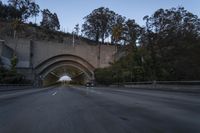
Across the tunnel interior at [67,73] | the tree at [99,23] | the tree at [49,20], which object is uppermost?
the tree at [49,20]

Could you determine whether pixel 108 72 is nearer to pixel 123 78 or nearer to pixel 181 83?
pixel 123 78

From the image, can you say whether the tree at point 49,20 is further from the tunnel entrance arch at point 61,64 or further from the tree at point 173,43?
the tree at point 173,43

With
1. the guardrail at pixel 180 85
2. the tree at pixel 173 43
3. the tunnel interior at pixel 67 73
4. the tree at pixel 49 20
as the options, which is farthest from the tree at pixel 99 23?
the guardrail at pixel 180 85

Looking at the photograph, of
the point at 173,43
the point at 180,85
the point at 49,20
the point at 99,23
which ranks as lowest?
the point at 180,85

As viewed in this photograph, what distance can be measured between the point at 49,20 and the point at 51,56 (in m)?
66.5

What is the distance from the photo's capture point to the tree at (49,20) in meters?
165

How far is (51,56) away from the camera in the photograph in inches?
4072

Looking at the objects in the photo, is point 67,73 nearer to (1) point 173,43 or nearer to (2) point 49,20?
(2) point 49,20

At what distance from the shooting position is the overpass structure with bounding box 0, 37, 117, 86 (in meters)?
96.4

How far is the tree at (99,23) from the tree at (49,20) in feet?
138

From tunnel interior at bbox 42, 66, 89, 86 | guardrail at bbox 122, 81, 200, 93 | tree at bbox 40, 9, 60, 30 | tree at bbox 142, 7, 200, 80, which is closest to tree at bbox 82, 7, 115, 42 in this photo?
tunnel interior at bbox 42, 66, 89, 86

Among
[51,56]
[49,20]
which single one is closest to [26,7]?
[51,56]

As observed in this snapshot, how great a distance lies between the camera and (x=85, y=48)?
351 ft

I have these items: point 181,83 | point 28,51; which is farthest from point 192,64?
point 28,51
